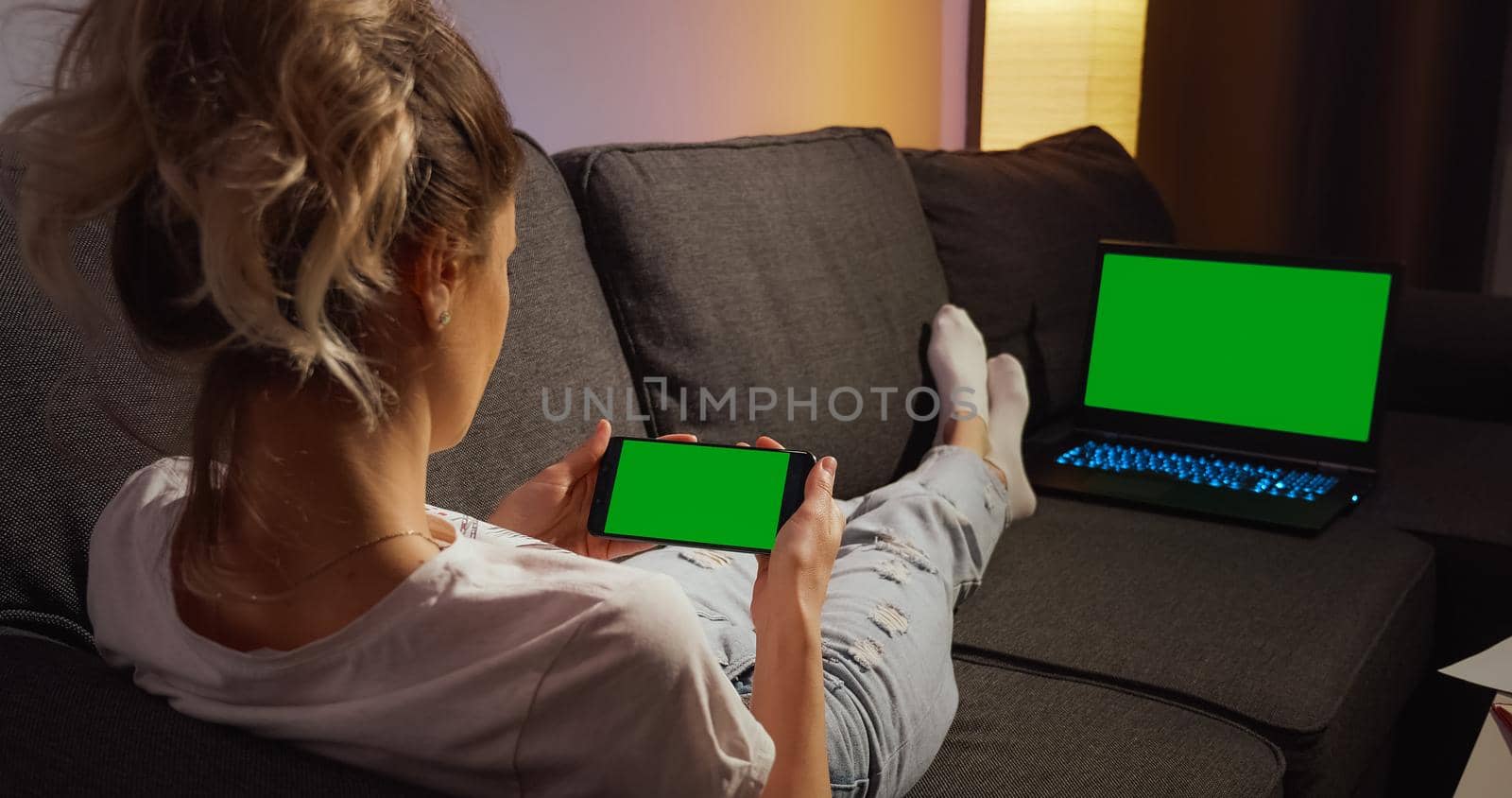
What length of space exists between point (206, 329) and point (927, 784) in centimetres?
66

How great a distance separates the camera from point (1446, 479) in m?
1.73

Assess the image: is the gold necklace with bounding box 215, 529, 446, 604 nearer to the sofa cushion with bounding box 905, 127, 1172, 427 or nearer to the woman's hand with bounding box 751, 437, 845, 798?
the woman's hand with bounding box 751, 437, 845, 798

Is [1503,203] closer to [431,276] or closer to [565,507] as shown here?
[565,507]

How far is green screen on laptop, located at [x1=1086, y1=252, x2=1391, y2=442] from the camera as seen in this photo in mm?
1709

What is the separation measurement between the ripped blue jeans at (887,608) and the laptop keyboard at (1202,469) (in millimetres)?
346

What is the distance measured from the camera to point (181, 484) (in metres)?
0.76

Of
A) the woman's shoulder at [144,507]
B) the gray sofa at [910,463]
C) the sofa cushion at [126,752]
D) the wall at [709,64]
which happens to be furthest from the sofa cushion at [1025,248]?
the sofa cushion at [126,752]

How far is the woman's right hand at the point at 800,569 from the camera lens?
0.82 metres

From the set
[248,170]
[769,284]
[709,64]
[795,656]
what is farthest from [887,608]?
[709,64]

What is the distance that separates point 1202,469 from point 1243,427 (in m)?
0.09

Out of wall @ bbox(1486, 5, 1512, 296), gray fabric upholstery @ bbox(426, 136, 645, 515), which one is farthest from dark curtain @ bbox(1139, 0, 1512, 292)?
gray fabric upholstery @ bbox(426, 136, 645, 515)

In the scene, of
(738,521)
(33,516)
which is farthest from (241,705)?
(738,521)

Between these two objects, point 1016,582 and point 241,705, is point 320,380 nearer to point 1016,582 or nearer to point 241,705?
point 241,705

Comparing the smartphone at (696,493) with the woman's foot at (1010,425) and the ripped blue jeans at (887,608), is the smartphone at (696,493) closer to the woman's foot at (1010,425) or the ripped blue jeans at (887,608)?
the ripped blue jeans at (887,608)
